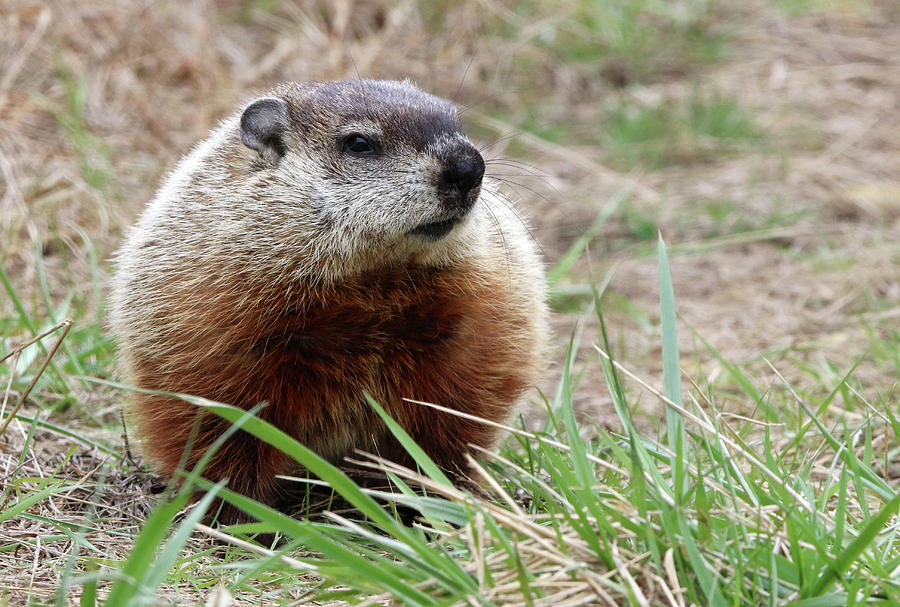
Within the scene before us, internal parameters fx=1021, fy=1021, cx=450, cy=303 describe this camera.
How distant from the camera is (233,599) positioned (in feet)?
9.45

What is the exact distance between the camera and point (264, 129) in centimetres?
393

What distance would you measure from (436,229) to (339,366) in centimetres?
61

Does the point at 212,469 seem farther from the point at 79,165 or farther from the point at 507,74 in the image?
the point at 507,74

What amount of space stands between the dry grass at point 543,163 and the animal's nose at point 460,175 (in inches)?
50.0

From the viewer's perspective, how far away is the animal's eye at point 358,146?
3.74 metres

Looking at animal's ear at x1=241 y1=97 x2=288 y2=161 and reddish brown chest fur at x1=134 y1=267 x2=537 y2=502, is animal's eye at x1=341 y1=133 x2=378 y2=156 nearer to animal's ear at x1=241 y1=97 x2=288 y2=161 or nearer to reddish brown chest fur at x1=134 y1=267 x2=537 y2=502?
animal's ear at x1=241 y1=97 x2=288 y2=161

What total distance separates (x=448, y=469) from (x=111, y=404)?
2.01m

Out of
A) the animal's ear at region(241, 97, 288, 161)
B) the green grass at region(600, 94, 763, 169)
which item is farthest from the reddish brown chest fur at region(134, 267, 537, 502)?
the green grass at region(600, 94, 763, 169)

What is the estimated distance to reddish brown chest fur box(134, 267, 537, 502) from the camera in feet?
12.0

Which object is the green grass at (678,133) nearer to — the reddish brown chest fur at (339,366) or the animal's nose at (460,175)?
the reddish brown chest fur at (339,366)

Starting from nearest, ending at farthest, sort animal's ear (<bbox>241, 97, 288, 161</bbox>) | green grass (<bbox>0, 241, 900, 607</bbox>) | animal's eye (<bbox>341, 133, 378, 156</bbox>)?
green grass (<bbox>0, 241, 900, 607</bbox>) → animal's eye (<bbox>341, 133, 378, 156</bbox>) → animal's ear (<bbox>241, 97, 288, 161</bbox>)

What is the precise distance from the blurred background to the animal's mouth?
5.04ft

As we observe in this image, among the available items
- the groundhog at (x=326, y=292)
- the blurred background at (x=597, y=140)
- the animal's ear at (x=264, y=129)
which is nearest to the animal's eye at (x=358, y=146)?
the groundhog at (x=326, y=292)

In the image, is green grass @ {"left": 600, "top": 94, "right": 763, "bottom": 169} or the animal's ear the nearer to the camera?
the animal's ear
